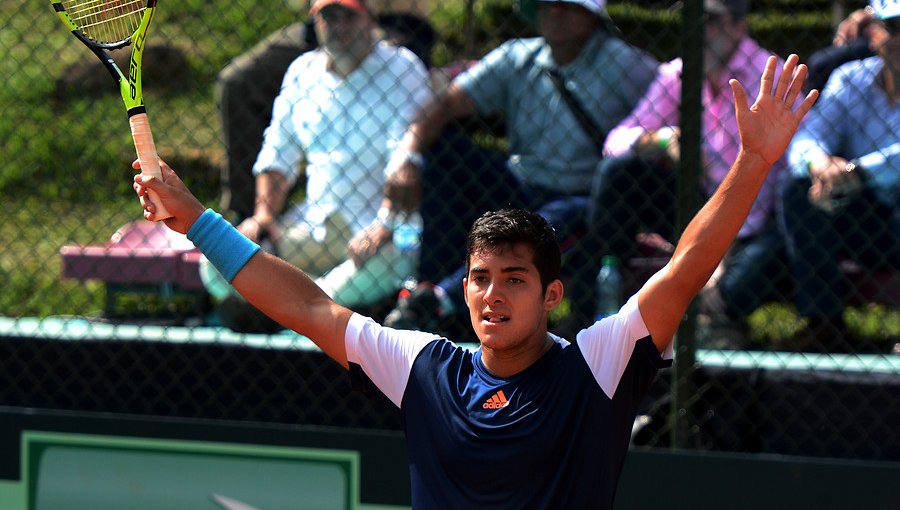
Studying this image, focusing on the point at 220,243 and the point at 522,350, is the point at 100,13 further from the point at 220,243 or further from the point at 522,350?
the point at 522,350

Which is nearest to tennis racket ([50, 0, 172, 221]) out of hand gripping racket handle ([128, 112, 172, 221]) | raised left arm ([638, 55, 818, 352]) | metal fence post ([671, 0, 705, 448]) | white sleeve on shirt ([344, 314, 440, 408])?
hand gripping racket handle ([128, 112, 172, 221])

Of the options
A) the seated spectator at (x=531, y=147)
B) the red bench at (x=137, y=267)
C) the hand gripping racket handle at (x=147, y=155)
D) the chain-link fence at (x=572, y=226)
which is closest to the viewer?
the hand gripping racket handle at (x=147, y=155)

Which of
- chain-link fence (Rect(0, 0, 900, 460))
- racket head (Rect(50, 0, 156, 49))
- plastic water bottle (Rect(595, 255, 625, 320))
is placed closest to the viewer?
racket head (Rect(50, 0, 156, 49))

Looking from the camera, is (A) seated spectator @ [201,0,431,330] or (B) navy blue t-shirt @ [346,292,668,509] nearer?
(B) navy blue t-shirt @ [346,292,668,509]

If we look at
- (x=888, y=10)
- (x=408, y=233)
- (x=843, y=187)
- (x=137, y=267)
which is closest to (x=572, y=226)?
(x=408, y=233)

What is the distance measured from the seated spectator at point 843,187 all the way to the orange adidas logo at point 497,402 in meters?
1.85

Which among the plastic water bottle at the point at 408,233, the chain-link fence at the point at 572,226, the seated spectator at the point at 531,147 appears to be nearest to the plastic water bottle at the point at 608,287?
the chain-link fence at the point at 572,226

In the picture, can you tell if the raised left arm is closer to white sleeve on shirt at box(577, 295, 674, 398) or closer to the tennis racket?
white sleeve on shirt at box(577, 295, 674, 398)

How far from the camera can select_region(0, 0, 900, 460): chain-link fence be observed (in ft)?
13.1

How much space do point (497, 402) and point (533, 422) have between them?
0.09 metres

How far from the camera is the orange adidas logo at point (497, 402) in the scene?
8.11ft

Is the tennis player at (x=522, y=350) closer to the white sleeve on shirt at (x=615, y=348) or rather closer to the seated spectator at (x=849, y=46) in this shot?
the white sleeve on shirt at (x=615, y=348)

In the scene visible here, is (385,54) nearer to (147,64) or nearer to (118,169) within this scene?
(118,169)

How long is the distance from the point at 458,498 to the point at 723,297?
207 centimetres
